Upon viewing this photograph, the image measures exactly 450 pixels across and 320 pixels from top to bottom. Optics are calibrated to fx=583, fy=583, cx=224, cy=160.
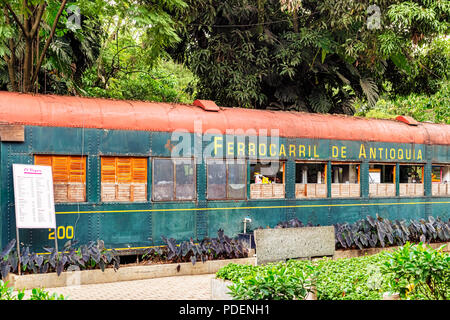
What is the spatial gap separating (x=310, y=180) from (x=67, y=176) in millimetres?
A: 5658

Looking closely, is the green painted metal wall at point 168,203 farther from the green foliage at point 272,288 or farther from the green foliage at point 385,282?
the green foliage at point 272,288

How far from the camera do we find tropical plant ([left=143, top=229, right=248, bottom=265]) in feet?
34.8

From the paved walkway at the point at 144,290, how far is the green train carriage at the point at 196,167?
0.97 meters

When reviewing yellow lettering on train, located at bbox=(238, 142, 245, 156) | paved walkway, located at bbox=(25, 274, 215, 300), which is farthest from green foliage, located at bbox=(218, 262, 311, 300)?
yellow lettering on train, located at bbox=(238, 142, 245, 156)

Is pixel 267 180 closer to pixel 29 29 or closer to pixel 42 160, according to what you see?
pixel 42 160

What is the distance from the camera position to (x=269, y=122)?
12.5 metres

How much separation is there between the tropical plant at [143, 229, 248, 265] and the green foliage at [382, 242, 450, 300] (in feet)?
17.9

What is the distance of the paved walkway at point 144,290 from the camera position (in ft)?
27.7

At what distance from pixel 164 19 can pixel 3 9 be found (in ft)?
12.3

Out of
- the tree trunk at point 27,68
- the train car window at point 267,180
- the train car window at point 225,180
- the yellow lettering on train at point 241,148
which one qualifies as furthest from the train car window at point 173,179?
the tree trunk at point 27,68

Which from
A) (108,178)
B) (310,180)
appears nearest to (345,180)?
(310,180)

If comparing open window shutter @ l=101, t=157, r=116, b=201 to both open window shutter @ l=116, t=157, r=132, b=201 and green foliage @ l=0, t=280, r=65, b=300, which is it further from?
green foliage @ l=0, t=280, r=65, b=300

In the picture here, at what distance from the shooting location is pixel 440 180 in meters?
15.8
